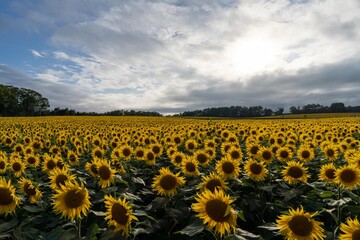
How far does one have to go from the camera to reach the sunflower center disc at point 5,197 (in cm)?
486

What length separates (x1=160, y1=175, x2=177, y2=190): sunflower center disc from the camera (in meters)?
5.35

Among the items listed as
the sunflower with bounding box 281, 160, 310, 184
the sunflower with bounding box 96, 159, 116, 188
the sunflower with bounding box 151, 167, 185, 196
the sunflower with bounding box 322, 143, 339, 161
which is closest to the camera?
the sunflower with bounding box 151, 167, 185, 196

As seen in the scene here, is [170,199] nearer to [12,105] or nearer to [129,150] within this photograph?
[129,150]

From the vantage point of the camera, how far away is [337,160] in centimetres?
925

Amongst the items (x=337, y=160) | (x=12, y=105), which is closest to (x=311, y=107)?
(x=12, y=105)

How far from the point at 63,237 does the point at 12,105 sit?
126609 millimetres

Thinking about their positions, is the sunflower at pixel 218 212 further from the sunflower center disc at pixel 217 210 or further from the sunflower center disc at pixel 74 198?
the sunflower center disc at pixel 74 198

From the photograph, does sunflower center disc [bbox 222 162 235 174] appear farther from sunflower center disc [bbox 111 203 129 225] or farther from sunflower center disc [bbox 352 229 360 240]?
sunflower center disc [bbox 352 229 360 240]

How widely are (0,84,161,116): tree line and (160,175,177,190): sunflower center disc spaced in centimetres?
9718

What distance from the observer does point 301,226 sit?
364 centimetres

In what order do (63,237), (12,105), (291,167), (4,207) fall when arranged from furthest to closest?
(12,105), (291,167), (4,207), (63,237)

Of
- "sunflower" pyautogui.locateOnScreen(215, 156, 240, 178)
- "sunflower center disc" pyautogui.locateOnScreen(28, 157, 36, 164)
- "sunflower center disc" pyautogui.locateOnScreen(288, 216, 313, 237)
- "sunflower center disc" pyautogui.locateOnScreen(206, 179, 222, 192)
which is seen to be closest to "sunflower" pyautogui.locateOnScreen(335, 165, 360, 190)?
"sunflower" pyautogui.locateOnScreen(215, 156, 240, 178)

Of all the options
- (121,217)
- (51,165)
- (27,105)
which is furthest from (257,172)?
(27,105)

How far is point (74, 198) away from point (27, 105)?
5414 inches
